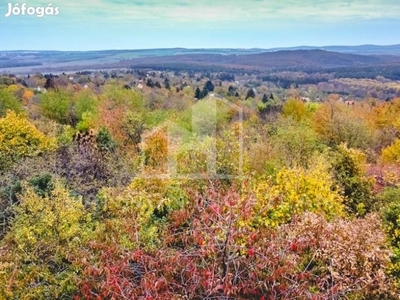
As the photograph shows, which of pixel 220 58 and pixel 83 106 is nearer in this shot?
pixel 83 106

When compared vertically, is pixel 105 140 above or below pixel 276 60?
below

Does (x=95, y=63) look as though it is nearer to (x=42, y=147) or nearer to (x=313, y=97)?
(x=313, y=97)

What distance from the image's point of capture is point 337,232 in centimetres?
866

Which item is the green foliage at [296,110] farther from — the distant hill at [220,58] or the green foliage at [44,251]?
the distant hill at [220,58]

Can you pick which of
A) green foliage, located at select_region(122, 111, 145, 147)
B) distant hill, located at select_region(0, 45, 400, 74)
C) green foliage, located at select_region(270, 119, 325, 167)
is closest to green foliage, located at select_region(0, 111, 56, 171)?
green foliage, located at select_region(122, 111, 145, 147)

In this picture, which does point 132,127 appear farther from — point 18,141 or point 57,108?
point 57,108

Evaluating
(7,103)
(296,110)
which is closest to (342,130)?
(296,110)

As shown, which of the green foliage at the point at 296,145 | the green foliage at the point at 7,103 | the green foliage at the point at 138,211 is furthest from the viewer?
the green foliage at the point at 7,103

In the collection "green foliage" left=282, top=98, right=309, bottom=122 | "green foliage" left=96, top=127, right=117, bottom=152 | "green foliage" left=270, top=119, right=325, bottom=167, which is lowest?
"green foliage" left=282, top=98, right=309, bottom=122

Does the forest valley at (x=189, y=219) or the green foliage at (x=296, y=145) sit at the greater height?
the forest valley at (x=189, y=219)

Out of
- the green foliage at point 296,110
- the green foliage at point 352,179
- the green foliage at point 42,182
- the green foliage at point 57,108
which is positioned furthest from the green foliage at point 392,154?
the green foliage at point 57,108

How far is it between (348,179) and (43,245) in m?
11.6

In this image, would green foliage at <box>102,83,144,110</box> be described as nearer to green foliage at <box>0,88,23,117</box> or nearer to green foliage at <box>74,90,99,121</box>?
green foliage at <box>74,90,99,121</box>

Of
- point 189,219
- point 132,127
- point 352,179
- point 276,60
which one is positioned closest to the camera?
point 189,219
